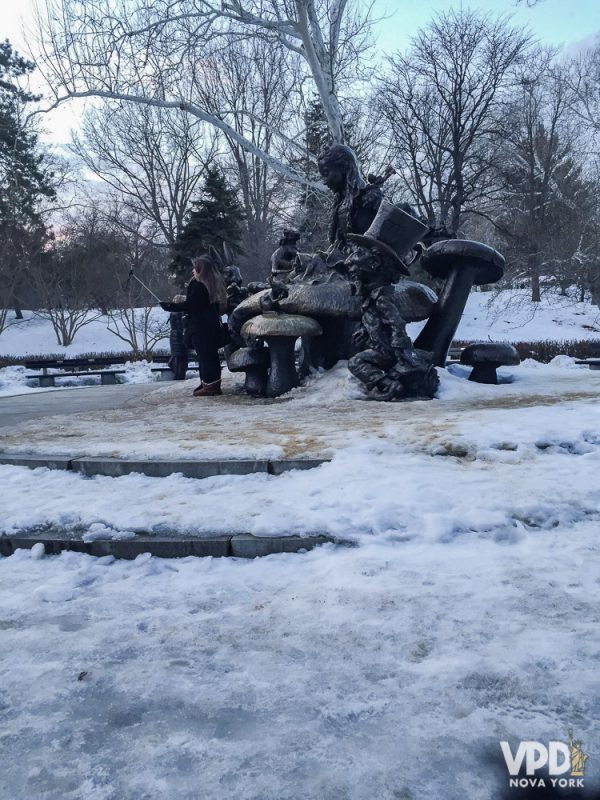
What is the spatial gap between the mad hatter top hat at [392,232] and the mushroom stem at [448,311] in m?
1.08

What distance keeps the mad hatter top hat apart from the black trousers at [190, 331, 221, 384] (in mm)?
2202

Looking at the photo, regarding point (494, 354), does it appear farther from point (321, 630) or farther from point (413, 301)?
point (321, 630)

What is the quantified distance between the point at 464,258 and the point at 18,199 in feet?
87.6

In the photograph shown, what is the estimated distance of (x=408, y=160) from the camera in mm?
23141

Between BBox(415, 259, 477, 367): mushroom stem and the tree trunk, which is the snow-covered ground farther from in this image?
the tree trunk

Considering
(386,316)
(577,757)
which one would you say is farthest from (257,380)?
(577,757)

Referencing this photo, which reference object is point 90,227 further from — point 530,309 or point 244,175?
point 530,309

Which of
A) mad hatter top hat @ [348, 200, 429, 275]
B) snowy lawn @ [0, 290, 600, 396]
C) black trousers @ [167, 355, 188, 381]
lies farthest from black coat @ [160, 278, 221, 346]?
snowy lawn @ [0, 290, 600, 396]

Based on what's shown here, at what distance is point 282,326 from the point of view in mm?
6074

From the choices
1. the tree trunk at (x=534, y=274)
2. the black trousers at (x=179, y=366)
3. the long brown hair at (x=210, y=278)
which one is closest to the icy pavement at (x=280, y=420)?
the long brown hair at (x=210, y=278)

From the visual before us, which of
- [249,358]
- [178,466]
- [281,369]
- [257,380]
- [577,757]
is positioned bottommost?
[577,757]

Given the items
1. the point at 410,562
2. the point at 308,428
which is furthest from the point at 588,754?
the point at 308,428

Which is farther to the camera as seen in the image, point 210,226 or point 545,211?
point 545,211

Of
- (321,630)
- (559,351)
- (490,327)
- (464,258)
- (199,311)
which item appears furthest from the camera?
(490,327)
